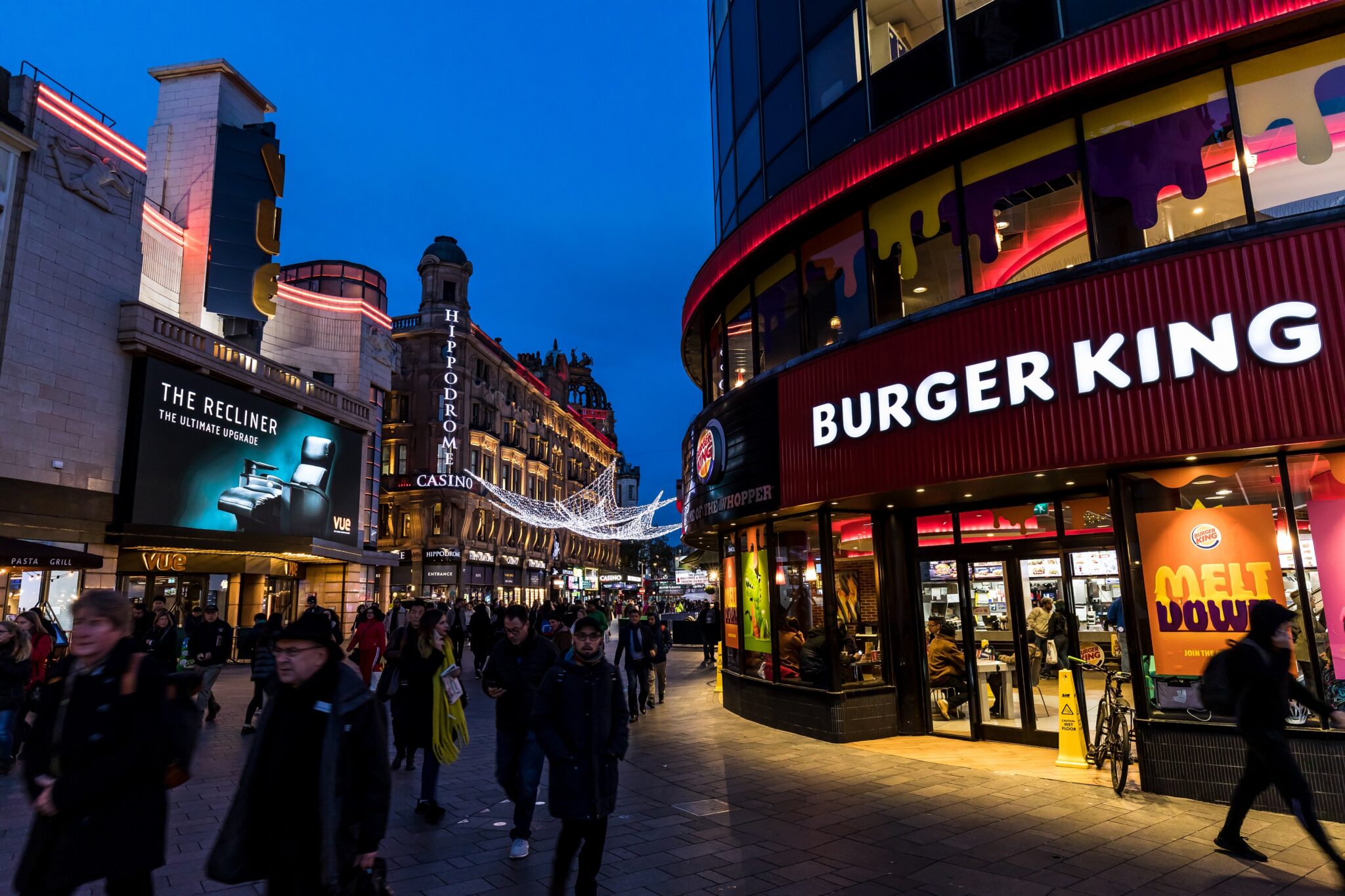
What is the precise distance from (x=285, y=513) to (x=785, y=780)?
24.7m

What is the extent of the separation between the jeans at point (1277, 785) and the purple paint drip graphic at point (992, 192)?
6155 mm

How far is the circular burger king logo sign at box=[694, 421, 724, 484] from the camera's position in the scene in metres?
13.8

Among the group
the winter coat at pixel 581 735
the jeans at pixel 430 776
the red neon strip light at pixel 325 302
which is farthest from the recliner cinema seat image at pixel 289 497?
the winter coat at pixel 581 735

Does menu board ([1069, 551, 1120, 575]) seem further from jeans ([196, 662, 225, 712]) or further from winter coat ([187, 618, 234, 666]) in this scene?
jeans ([196, 662, 225, 712])

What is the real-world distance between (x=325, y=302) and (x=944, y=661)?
3042cm

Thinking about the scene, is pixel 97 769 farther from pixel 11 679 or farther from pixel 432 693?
pixel 11 679

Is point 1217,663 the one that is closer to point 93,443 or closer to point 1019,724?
point 1019,724

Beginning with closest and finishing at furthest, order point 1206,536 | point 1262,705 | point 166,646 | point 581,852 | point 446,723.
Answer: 1. point 581,852
2. point 1262,705
3. point 446,723
4. point 1206,536
5. point 166,646

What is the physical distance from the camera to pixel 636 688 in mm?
14086

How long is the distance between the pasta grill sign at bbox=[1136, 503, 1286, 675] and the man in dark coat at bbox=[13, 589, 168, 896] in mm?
8477

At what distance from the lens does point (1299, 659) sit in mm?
7422

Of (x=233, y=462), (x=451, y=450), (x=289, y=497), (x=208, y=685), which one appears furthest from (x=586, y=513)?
(x=208, y=685)

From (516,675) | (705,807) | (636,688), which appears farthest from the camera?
(636,688)

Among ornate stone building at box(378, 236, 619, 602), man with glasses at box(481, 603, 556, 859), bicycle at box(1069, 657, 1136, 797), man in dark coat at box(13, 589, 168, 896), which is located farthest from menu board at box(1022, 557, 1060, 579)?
ornate stone building at box(378, 236, 619, 602)
